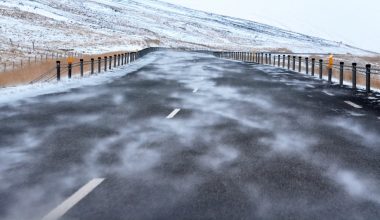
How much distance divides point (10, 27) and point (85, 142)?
96.9m

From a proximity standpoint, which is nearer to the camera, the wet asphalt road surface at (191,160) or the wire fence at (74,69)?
the wet asphalt road surface at (191,160)

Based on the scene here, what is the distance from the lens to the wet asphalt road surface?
5.67 m

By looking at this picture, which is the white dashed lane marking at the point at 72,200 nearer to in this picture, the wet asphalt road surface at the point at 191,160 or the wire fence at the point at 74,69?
the wet asphalt road surface at the point at 191,160

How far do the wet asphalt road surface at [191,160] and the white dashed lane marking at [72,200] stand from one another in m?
0.07

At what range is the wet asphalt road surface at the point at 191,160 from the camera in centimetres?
567

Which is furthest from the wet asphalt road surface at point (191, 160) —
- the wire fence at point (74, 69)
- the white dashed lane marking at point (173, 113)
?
the wire fence at point (74, 69)

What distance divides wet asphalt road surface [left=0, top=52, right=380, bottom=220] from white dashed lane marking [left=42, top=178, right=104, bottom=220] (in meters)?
0.07

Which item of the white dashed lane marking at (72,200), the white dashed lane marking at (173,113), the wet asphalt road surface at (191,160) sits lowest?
the white dashed lane marking at (72,200)

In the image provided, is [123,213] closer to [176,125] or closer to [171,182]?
[171,182]

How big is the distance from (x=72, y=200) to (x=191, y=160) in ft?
7.92

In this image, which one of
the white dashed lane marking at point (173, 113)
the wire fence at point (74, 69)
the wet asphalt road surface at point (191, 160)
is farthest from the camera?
the wire fence at point (74, 69)

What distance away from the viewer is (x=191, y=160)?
793cm

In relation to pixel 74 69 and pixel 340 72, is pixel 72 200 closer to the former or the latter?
pixel 340 72

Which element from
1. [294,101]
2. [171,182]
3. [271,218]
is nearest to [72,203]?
[171,182]
